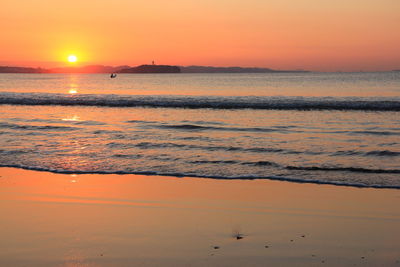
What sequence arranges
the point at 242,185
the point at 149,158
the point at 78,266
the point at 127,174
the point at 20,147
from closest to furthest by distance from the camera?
1. the point at 78,266
2. the point at 242,185
3. the point at 127,174
4. the point at 149,158
5. the point at 20,147

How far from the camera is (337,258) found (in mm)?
5824

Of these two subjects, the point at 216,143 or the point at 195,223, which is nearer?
the point at 195,223

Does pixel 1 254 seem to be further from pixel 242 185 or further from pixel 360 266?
pixel 242 185

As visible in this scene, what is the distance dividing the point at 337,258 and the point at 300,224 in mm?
1362

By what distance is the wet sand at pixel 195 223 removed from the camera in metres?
5.88

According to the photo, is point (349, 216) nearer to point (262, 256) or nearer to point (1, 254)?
point (262, 256)

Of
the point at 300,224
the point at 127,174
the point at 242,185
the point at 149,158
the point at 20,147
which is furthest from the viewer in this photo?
the point at 20,147

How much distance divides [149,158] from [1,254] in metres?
7.29

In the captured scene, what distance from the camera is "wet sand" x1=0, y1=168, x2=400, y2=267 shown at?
19.3 ft

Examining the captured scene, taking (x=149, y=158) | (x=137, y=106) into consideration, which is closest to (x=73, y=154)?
(x=149, y=158)

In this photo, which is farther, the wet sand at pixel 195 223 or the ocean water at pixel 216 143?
the ocean water at pixel 216 143

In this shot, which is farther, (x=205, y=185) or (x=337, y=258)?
(x=205, y=185)

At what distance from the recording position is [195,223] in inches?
284

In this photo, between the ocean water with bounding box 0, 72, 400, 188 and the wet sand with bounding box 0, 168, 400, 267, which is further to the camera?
the ocean water with bounding box 0, 72, 400, 188
